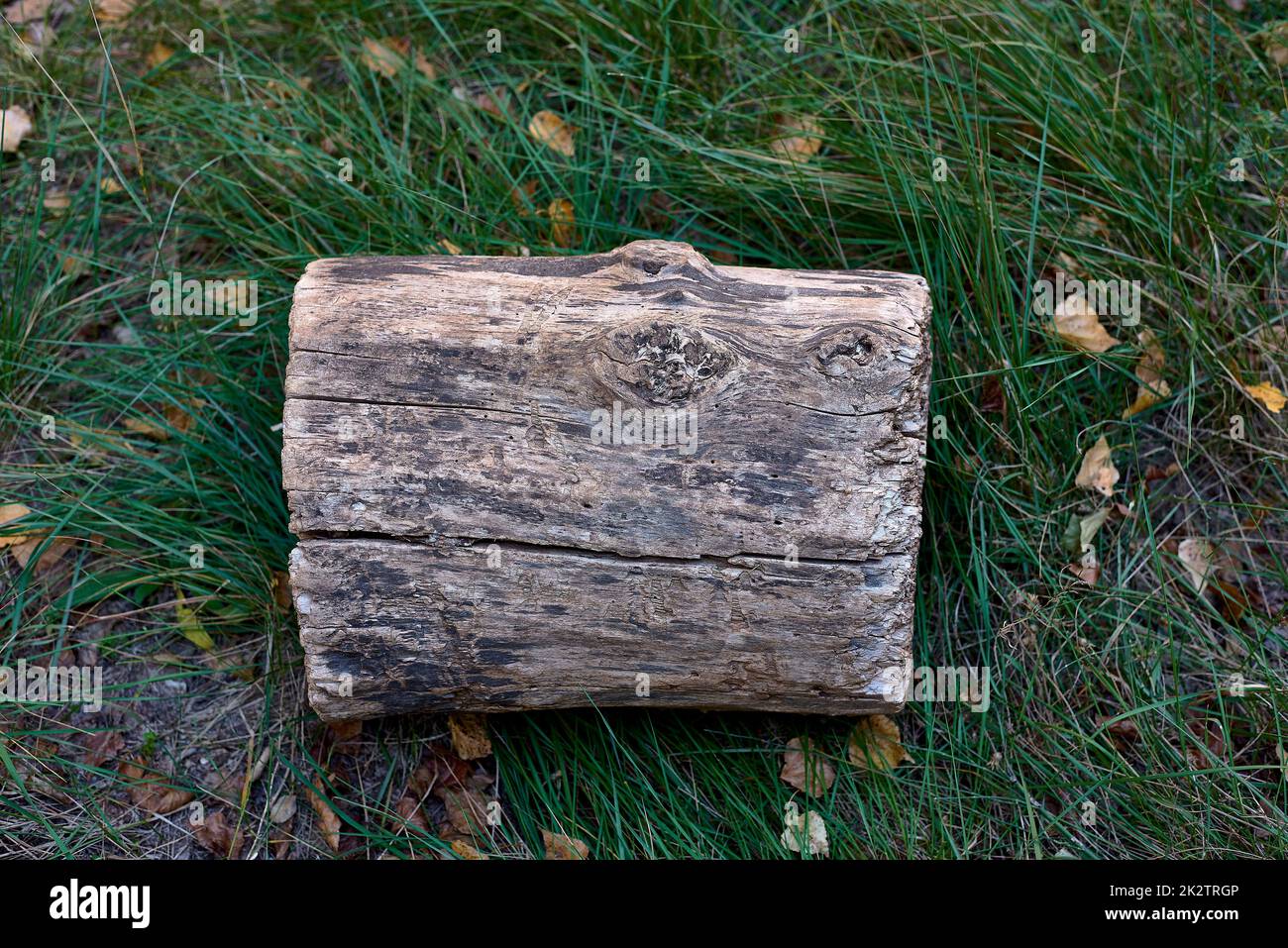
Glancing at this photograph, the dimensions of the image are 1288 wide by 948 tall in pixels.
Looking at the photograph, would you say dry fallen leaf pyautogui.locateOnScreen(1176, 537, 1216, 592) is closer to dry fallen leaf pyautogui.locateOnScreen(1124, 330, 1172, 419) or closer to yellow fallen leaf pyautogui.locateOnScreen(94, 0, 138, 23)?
dry fallen leaf pyautogui.locateOnScreen(1124, 330, 1172, 419)

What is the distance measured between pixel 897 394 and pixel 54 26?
130 inches

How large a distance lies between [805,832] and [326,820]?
1.29m

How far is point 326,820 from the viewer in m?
2.58

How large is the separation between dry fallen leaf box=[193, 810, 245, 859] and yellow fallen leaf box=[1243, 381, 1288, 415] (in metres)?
3.07

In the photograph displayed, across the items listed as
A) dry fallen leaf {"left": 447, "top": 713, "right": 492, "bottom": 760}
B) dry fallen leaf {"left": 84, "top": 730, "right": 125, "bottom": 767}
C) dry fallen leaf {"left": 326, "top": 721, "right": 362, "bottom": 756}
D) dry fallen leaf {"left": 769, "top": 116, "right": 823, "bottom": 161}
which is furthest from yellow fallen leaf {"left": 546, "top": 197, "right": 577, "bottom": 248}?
dry fallen leaf {"left": 84, "top": 730, "right": 125, "bottom": 767}

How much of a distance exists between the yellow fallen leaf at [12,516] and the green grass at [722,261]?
0.04m

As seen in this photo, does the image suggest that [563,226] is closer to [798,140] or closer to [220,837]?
[798,140]

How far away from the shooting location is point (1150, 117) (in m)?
2.84

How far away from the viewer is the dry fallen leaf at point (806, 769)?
99.2 inches

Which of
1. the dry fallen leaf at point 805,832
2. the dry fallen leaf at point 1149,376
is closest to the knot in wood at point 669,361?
the dry fallen leaf at point 805,832

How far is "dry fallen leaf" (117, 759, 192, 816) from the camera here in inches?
103

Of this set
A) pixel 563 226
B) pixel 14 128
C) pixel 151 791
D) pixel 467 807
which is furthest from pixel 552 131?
pixel 151 791

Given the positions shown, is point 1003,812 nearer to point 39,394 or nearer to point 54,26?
point 39,394

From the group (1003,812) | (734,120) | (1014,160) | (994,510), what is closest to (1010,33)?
(1014,160)
